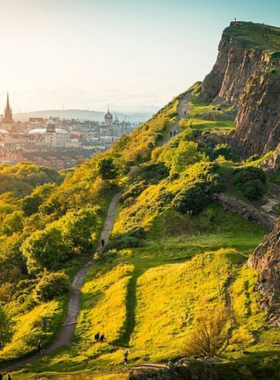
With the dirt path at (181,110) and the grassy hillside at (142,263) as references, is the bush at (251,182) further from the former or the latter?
the dirt path at (181,110)

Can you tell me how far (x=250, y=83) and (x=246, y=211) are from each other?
4241cm

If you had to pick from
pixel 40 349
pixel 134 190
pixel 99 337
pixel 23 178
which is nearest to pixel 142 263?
pixel 99 337

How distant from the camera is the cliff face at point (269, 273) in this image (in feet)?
100

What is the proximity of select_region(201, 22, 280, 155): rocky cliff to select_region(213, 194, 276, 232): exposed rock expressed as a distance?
2104 cm

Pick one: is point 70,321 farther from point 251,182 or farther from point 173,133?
point 173,133

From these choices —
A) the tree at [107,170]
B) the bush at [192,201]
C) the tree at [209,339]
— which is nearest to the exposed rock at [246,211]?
the bush at [192,201]

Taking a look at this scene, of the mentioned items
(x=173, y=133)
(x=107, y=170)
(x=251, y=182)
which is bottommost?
(x=107, y=170)

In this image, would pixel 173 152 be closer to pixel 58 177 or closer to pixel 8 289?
pixel 8 289

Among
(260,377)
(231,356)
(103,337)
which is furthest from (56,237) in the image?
(260,377)

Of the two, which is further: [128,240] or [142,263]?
[128,240]

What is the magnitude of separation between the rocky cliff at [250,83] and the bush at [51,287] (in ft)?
144

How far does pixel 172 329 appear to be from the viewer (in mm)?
32688

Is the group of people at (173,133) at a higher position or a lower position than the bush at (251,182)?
higher

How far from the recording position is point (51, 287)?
147 ft
